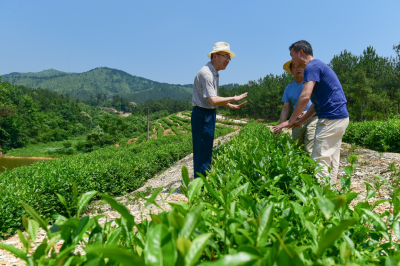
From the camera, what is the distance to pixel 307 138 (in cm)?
409

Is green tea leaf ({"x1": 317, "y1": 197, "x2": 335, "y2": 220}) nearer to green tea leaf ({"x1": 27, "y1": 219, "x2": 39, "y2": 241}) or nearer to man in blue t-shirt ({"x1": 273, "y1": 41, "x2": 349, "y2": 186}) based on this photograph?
green tea leaf ({"x1": 27, "y1": 219, "x2": 39, "y2": 241})

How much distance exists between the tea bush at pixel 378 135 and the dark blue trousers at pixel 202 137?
585 cm

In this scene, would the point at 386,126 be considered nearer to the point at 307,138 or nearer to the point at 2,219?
the point at 307,138

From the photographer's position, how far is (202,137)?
3.44 meters

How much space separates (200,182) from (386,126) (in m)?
A: 8.81

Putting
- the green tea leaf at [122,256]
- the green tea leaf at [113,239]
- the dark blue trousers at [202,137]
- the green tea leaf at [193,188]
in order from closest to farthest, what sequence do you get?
the green tea leaf at [122,256]
the green tea leaf at [113,239]
the green tea leaf at [193,188]
the dark blue trousers at [202,137]

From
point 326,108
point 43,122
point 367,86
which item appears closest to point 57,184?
point 326,108

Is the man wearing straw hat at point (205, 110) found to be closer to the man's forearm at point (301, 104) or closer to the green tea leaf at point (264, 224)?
the man's forearm at point (301, 104)

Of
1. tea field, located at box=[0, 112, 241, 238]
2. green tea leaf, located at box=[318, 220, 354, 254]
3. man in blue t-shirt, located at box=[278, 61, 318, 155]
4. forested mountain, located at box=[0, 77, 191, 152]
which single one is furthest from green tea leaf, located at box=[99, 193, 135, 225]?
forested mountain, located at box=[0, 77, 191, 152]

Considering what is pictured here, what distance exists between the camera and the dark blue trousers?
135 inches

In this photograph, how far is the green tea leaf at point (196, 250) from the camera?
0.54m

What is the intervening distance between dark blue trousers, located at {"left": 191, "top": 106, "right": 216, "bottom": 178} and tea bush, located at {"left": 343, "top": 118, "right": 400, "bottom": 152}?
5.85 meters

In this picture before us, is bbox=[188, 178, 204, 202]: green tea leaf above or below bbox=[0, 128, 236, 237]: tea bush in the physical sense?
above

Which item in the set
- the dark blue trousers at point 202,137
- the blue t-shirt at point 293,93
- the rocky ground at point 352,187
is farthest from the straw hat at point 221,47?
the rocky ground at point 352,187
